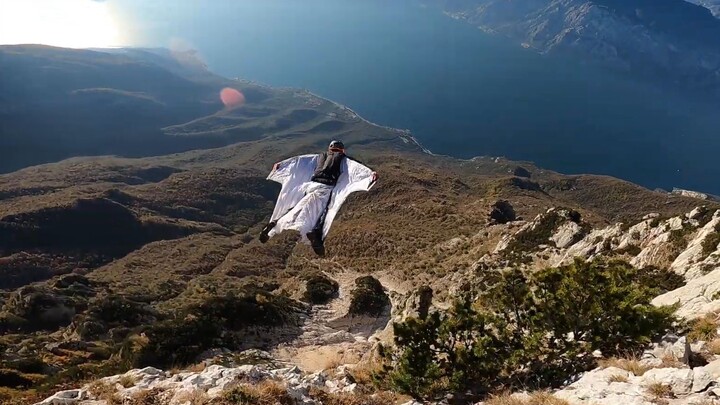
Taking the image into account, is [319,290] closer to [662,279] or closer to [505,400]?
[662,279]

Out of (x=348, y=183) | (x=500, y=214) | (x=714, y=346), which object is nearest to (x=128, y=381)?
(x=348, y=183)

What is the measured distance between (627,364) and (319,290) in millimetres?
23766

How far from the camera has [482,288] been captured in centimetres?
2108

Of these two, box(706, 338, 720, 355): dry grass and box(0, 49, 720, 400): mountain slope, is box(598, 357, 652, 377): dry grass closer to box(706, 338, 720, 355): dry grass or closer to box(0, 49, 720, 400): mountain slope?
box(706, 338, 720, 355): dry grass

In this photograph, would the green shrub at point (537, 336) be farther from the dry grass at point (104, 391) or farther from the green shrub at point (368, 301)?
the green shrub at point (368, 301)

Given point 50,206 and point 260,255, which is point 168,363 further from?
point 50,206

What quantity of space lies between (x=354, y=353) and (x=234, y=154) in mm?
186202

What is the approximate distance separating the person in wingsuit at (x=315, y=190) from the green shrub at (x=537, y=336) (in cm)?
359

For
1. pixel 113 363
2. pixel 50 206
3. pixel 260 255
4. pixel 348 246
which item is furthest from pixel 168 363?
pixel 50 206

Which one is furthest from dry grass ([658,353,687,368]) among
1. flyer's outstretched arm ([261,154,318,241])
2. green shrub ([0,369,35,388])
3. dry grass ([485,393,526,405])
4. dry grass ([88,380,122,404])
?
green shrub ([0,369,35,388])

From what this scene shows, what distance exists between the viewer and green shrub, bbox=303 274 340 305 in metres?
29.2

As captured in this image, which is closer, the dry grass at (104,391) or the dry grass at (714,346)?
the dry grass at (714,346)

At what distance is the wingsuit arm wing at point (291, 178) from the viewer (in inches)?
525

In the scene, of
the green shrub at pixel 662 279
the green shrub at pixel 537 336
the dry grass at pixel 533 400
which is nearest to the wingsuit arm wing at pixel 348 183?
the green shrub at pixel 537 336
